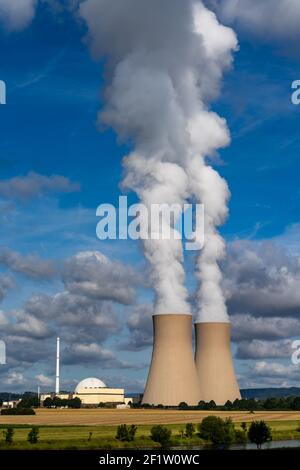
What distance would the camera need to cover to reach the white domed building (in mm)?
114375

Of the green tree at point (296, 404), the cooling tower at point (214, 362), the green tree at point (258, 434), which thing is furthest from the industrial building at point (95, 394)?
the green tree at point (258, 434)

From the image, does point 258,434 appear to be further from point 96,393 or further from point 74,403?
point 96,393

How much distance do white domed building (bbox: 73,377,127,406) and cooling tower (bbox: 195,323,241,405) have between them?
135 ft

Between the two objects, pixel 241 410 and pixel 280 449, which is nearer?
pixel 280 449

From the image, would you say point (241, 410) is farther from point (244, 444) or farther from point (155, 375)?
point (244, 444)

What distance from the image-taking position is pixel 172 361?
66.2 metres

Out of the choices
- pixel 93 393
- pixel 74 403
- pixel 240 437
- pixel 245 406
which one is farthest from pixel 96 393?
pixel 240 437

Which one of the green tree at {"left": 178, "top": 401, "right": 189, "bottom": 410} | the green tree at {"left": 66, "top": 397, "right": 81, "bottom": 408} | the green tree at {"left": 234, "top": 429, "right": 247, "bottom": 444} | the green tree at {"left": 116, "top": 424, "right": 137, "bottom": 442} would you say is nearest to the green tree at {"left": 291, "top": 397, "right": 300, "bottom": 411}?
the green tree at {"left": 178, "top": 401, "right": 189, "bottom": 410}

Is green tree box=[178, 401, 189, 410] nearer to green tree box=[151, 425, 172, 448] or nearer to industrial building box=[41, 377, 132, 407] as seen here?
green tree box=[151, 425, 172, 448]

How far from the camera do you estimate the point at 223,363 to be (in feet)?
232

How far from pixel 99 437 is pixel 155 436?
3.76 metres

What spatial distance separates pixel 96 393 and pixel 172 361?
56.2 m
